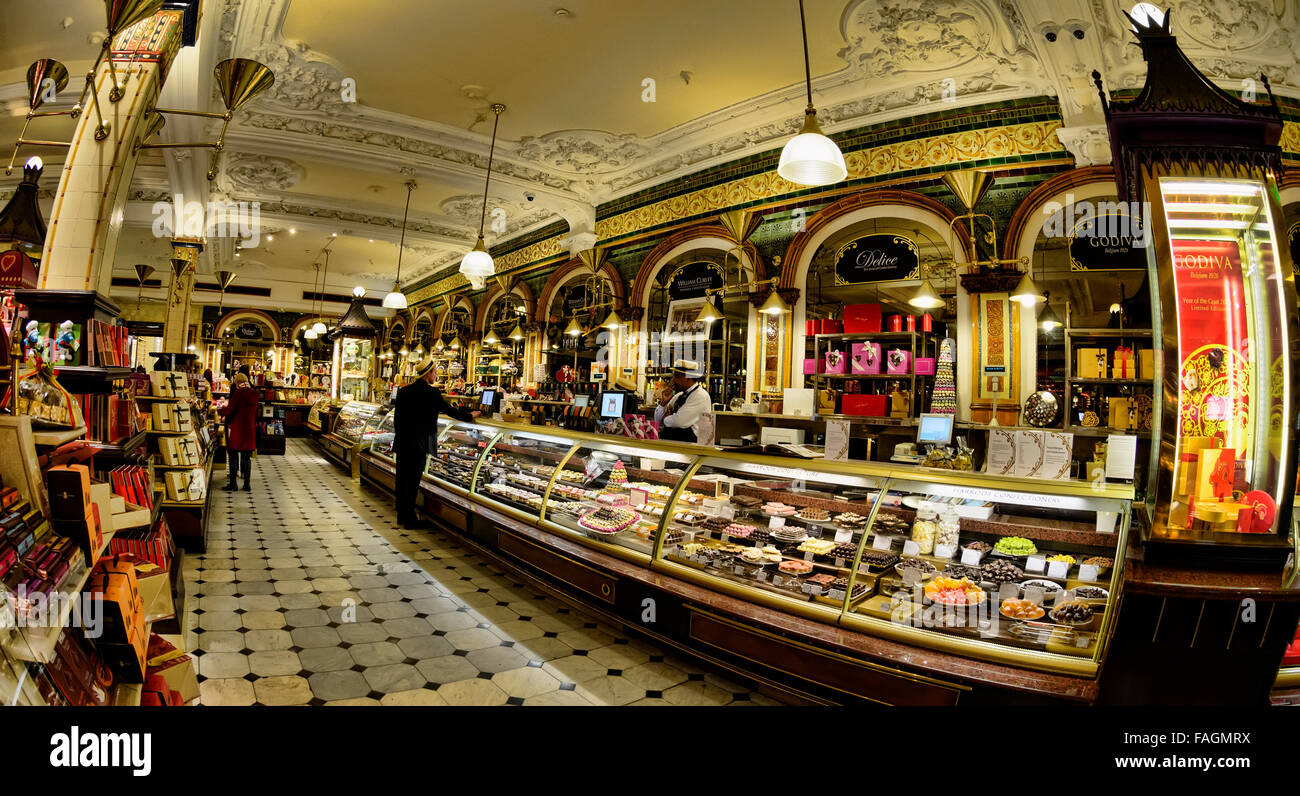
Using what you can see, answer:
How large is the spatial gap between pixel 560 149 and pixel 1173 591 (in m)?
7.37

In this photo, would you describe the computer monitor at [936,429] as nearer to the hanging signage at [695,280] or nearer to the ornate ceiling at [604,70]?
the ornate ceiling at [604,70]

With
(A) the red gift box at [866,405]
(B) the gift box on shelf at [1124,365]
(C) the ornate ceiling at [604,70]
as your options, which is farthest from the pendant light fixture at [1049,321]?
(A) the red gift box at [866,405]

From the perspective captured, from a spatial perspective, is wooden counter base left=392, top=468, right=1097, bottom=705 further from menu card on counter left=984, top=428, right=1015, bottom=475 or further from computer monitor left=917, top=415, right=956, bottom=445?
computer monitor left=917, top=415, right=956, bottom=445

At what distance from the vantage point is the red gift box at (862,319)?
6.58 meters

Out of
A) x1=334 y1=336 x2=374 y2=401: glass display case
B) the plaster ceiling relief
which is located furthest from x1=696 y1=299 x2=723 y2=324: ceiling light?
x1=334 y1=336 x2=374 y2=401: glass display case

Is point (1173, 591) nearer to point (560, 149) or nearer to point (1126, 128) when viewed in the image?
point (1126, 128)

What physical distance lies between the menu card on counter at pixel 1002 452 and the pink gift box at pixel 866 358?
2.81 metres

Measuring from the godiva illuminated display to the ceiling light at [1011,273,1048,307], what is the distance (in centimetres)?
295

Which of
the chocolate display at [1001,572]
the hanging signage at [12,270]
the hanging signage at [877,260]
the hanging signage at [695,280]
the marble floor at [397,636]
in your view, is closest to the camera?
the chocolate display at [1001,572]

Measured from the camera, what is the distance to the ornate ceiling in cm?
475

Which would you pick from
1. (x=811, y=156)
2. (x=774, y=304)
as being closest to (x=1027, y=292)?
(x=774, y=304)

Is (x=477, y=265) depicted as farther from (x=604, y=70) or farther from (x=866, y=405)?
(x=866, y=405)

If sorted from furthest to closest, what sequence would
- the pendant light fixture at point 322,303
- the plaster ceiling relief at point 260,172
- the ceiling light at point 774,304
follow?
the pendant light fixture at point 322,303, the plaster ceiling relief at point 260,172, the ceiling light at point 774,304

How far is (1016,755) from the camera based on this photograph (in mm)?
1913
